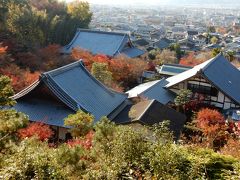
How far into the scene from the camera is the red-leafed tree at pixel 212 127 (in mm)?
15821

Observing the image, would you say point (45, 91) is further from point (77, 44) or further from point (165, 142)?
point (77, 44)

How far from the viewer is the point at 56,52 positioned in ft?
106

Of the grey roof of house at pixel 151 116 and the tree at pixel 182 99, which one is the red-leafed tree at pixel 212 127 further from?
the tree at pixel 182 99

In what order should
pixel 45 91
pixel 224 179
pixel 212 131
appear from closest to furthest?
pixel 224 179 < pixel 212 131 < pixel 45 91

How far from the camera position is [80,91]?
18.2m

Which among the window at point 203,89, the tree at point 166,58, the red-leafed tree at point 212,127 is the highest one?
the window at point 203,89

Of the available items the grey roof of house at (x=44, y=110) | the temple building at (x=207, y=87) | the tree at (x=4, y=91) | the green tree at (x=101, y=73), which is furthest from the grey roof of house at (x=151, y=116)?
the tree at (x=4, y=91)

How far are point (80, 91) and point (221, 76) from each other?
10396 mm

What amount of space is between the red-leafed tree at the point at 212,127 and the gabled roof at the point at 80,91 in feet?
16.0

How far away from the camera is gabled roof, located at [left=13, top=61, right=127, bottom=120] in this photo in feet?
55.6

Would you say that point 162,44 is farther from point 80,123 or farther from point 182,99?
point 80,123

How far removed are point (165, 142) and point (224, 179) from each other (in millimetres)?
1696

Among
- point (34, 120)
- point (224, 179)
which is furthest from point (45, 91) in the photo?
point (224, 179)

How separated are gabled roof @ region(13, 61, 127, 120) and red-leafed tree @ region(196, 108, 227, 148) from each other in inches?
192
